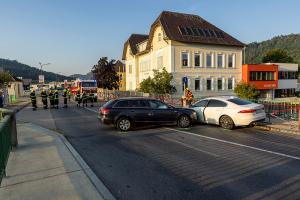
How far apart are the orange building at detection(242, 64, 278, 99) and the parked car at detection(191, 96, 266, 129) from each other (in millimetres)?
31205

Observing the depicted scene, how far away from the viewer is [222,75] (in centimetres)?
4097

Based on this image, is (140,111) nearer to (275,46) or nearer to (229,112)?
(229,112)

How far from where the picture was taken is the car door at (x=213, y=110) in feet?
44.0

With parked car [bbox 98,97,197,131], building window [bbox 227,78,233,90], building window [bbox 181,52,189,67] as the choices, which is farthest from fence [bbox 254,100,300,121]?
building window [bbox 227,78,233,90]

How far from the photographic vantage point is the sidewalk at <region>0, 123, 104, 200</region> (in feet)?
17.2

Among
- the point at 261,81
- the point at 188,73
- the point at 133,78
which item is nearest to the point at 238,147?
the point at 188,73

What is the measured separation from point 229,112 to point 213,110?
36.9 inches

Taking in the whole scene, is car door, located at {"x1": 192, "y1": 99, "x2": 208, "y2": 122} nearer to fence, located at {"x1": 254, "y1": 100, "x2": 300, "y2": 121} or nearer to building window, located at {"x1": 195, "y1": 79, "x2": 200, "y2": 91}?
fence, located at {"x1": 254, "y1": 100, "x2": 300, "y2": 121}

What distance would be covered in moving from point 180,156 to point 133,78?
45176 mm

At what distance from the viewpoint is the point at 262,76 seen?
46.4 m

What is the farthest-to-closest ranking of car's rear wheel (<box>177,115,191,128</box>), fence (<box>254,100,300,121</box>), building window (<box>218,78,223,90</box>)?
building window (<box>218,78,223,90</box>)
fence (<box>254,100,300,121</box>)
car's rear wheel (<box>177,115,191,128</box>)

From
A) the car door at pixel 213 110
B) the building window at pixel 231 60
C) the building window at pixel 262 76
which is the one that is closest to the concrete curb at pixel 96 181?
the car door at pixel 213 110

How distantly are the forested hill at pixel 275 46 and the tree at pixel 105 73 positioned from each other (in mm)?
87918

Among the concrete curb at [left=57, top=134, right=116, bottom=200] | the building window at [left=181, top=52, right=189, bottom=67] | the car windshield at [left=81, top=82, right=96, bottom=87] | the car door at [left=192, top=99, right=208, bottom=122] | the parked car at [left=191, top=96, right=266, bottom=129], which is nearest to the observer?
the concrete curb at [left=57, top=134, right=116, bottom=200]
